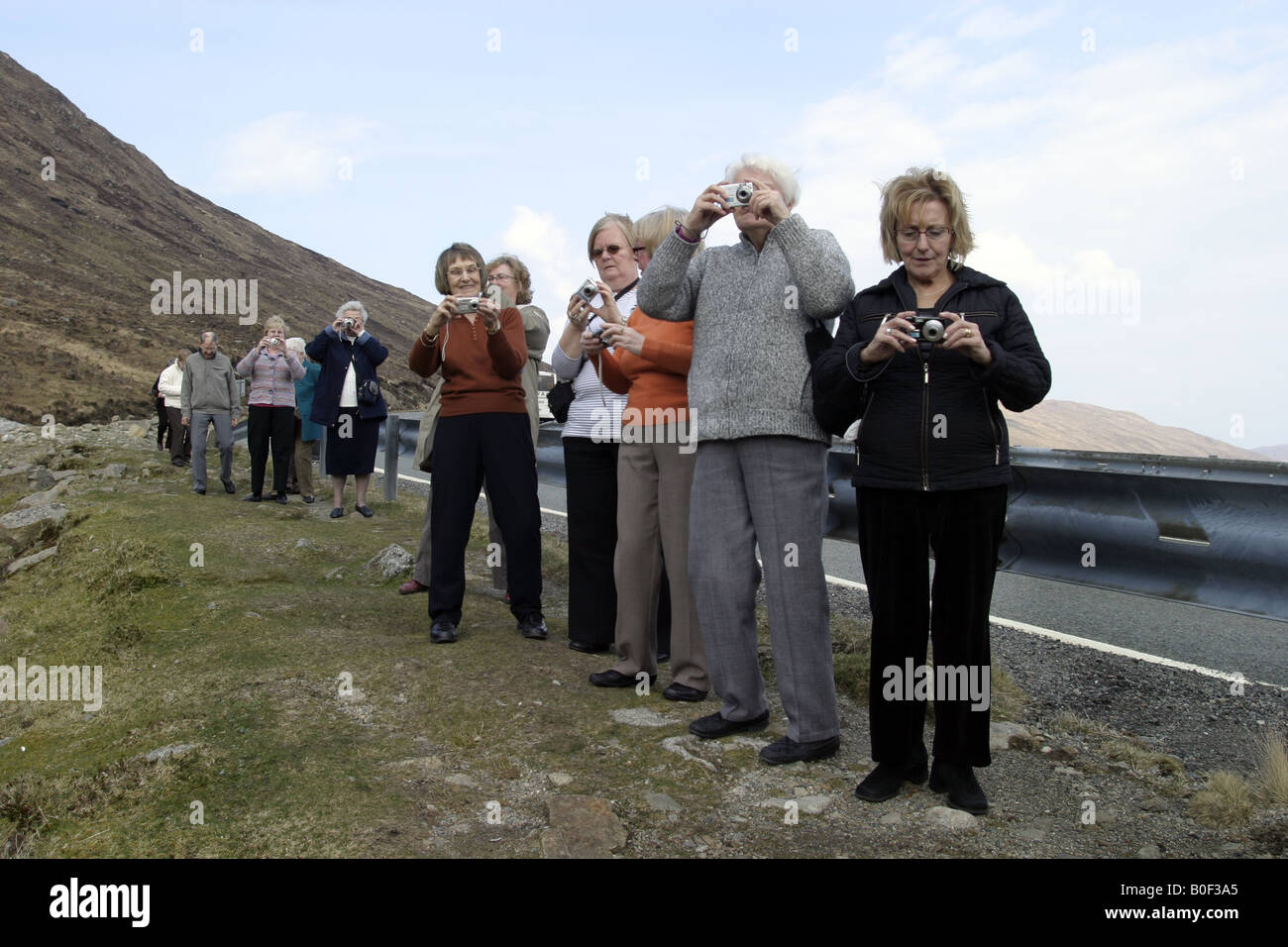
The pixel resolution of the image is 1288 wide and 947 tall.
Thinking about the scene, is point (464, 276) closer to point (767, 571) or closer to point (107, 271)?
point (767, 571)

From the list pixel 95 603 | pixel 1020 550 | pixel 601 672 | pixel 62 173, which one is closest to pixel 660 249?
pixel 601 672

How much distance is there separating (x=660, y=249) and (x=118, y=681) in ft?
9.15

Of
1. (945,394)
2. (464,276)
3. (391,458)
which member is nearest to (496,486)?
(464,276)

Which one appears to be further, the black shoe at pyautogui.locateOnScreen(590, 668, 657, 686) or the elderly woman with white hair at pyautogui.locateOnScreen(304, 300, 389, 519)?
the elderly woman with white hair at pyautogui.locateOnScreen(304, 300, 389, 519)

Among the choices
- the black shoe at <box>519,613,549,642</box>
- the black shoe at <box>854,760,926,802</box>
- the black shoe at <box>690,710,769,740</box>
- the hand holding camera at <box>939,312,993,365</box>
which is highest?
the hand holding camera at <box>939,312,993,365</box>

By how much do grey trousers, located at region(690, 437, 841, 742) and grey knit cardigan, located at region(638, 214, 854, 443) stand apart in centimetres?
9

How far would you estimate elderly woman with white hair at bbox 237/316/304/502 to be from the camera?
33.9ft

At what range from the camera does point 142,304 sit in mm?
48094

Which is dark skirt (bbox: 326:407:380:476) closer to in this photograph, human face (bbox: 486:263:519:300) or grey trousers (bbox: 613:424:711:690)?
human face (bbox: 486:263:519:300)

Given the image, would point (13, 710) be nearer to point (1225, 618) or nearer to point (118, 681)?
point (118, 681)

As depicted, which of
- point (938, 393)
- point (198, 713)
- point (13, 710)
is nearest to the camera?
point (938, 393)

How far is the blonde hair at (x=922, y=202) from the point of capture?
3.20m

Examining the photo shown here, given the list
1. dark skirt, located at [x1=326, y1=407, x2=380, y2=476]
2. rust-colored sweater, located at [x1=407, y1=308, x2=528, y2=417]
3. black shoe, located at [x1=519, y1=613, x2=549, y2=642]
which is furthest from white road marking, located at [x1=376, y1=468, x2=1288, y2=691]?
dark skirt, located at [x1=326, y1=407, x2=380, y2=476]

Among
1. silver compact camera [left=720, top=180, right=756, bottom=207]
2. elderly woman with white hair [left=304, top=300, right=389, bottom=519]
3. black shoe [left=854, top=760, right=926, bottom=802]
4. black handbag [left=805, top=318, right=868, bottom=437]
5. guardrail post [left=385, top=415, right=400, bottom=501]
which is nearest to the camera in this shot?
black shoe [left=854, top=760, right=926, bottom=802]
